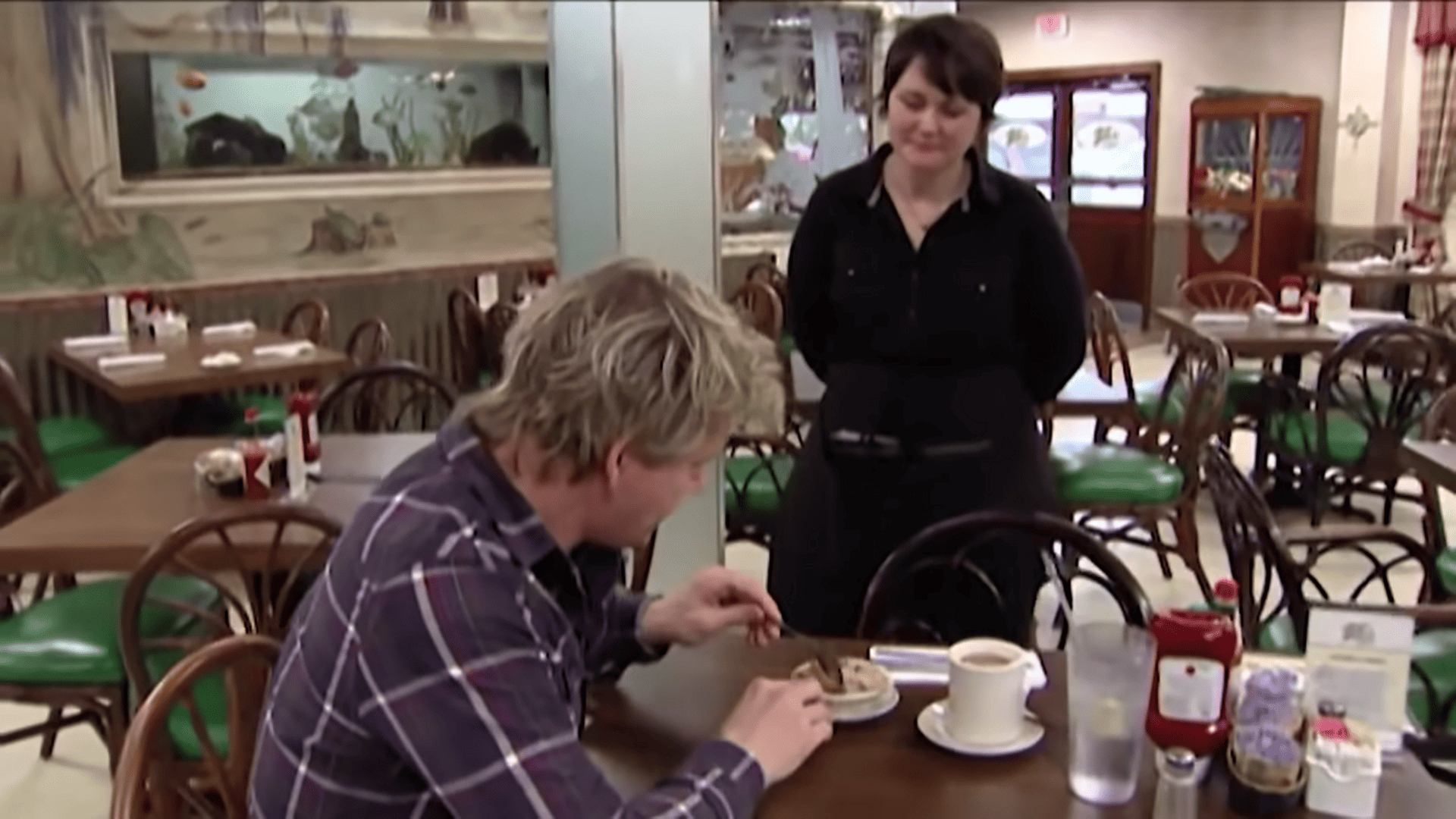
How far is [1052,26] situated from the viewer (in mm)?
10727

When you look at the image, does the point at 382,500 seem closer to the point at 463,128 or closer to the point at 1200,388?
the point at 1200,388

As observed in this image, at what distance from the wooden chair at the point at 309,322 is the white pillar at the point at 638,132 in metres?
2.41

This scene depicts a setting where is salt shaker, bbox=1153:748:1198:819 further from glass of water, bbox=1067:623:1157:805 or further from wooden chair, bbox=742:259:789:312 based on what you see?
wooden chair, bbox=742:259:789:312

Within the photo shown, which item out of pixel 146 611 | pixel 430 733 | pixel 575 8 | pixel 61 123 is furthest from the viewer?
pixel 61 123

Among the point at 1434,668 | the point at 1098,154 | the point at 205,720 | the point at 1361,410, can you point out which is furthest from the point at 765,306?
the point at 1098,154

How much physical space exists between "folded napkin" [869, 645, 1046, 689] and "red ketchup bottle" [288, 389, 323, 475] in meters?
1.57

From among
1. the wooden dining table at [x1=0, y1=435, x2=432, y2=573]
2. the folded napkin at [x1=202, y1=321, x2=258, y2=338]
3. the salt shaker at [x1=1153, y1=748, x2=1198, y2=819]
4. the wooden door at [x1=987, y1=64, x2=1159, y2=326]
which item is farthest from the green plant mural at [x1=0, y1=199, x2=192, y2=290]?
the wooden door at [x1=987, y1=64, x2=1159, y2=326]

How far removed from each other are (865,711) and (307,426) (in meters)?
1.75

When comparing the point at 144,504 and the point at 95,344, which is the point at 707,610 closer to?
the point at 144,504

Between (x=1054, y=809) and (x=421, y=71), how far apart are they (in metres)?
5.72

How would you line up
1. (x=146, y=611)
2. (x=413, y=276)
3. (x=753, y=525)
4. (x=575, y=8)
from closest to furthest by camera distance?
(x=146, y=611) < (x=575, y=8) < (x=753, y=525) < (x=413, y=276)

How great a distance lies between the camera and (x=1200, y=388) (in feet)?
13.0

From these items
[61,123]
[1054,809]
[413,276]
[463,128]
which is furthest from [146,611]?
[463,128]

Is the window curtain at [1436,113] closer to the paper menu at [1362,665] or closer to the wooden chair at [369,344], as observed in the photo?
the wooden chair at [369,344]
